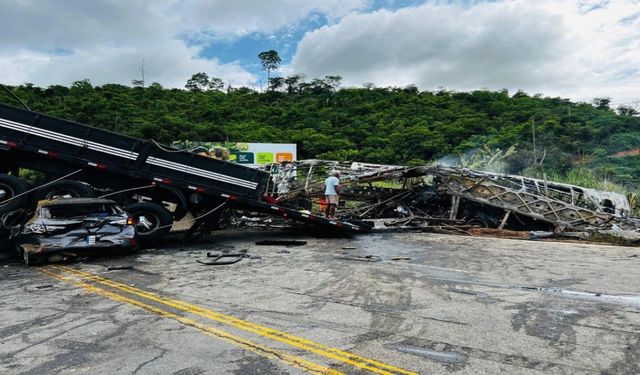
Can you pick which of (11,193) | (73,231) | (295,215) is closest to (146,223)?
(73,231)

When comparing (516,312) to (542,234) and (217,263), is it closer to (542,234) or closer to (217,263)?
(217,263)

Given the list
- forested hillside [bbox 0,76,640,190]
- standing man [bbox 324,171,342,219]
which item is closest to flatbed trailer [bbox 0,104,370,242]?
standing man [bbox 324,171,342,219]

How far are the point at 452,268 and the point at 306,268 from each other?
268 centimetres

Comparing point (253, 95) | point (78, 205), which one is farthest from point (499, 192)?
point (253, 95)

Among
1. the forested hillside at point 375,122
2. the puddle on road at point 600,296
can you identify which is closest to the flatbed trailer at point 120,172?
the puddle on road at point 600,296

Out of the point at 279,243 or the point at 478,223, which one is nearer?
the point at 279,243

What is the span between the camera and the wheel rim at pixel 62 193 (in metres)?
10.3

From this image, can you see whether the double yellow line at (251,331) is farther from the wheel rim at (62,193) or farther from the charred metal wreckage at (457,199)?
the charred metal wreckage at (457,199)

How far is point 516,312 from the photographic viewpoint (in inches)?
211

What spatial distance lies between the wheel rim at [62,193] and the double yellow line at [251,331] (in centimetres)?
403

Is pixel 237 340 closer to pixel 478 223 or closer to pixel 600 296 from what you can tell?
pixel 600 296

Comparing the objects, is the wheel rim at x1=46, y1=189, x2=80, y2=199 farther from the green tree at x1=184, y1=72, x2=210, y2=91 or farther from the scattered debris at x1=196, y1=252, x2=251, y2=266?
the green tree at x1=184, y1=72, x2=210, y2=91

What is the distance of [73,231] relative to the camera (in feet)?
28.4

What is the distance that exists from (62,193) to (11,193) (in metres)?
0.97
